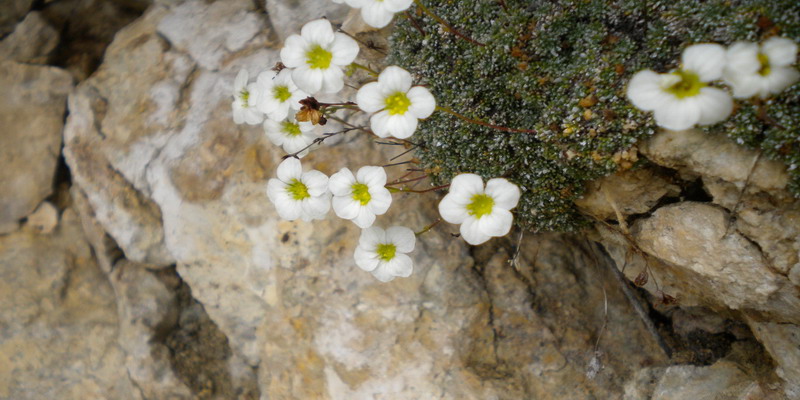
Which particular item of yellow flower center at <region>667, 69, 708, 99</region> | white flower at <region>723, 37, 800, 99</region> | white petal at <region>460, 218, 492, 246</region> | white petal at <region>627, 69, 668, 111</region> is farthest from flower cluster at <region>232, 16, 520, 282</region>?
white flower at <region>723, 37, 800, 99</region>

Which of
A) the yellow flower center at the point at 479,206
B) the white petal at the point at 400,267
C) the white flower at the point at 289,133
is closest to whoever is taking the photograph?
the yellow flower center at the point at 479,206

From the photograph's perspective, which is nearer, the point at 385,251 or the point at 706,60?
the point at 706,60

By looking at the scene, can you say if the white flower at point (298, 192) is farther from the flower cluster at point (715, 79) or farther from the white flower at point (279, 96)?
the flower cluster at point (715, 79)

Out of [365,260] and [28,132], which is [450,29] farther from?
[28,132]

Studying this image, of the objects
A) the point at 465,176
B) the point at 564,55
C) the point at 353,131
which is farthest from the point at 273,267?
the point at 564,55

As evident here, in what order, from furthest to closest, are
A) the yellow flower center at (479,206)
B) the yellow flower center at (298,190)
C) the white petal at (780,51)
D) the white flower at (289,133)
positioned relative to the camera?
the white flower at (289,133) < the yellow flower center at (298,190) < the yellow flower center at (479,206) < the white petal at (780,51)

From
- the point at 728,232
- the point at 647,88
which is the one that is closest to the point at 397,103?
the point at 647,88

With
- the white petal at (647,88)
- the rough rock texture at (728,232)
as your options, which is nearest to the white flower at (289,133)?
the rough rock texture at (728,232)

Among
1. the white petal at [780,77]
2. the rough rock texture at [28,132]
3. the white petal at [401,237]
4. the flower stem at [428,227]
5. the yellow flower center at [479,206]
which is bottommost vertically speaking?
the rough rock texture at [28,132]
